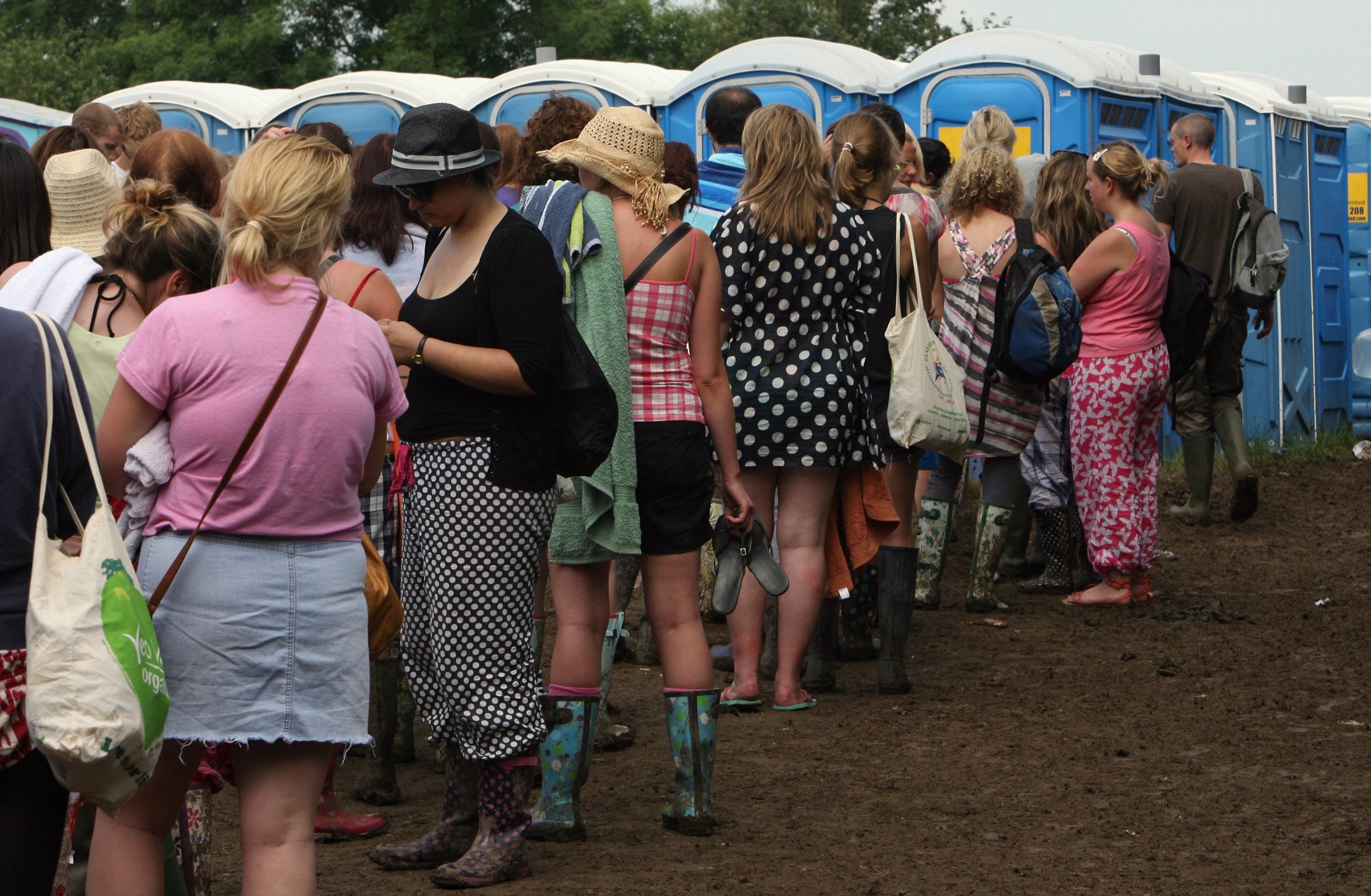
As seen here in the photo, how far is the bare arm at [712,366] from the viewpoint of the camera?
4.18 metres

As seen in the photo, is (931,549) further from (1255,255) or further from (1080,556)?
(1255,255)

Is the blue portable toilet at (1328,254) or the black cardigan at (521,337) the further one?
the blue portable toilet at (1328,254)

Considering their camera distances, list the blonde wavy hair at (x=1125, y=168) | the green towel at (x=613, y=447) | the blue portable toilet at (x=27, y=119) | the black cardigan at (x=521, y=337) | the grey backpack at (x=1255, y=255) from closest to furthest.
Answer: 1. the black cardigan at (x=521, y=337)
2. the green towel at (x=613, y=447)
3. the blonde wavy hair at (x=1125, y=168)
4. the grey backpack at (x=1255, y=255)
5. the blue portable toilet at (x=27, y=119)

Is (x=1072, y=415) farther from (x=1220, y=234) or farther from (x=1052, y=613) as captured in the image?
(x=1220, y=234)

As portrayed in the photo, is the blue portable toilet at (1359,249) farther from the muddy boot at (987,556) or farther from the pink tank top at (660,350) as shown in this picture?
the pink tank top at (660,350)

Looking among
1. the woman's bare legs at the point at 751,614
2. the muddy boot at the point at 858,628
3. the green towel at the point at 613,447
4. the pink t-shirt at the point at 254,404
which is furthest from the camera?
the muddy boot at the point at 858,628

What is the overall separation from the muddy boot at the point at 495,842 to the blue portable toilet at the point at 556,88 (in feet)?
27.2

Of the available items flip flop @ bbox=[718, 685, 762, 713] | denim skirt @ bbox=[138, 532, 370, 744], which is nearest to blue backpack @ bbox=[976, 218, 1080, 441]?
flip flop @ bbox=[718, 685, 762, 713]

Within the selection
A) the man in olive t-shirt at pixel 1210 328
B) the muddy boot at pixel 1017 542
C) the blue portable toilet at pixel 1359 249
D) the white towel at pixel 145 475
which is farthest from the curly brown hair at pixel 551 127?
the blue portable toilet at pixel 1359 249

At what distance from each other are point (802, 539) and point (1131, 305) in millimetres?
2693

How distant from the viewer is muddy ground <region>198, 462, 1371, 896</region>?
3.95 m

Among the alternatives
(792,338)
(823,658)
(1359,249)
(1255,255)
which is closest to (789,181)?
(792,338)

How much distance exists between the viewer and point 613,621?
490 cm

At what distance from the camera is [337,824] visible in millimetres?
4234
